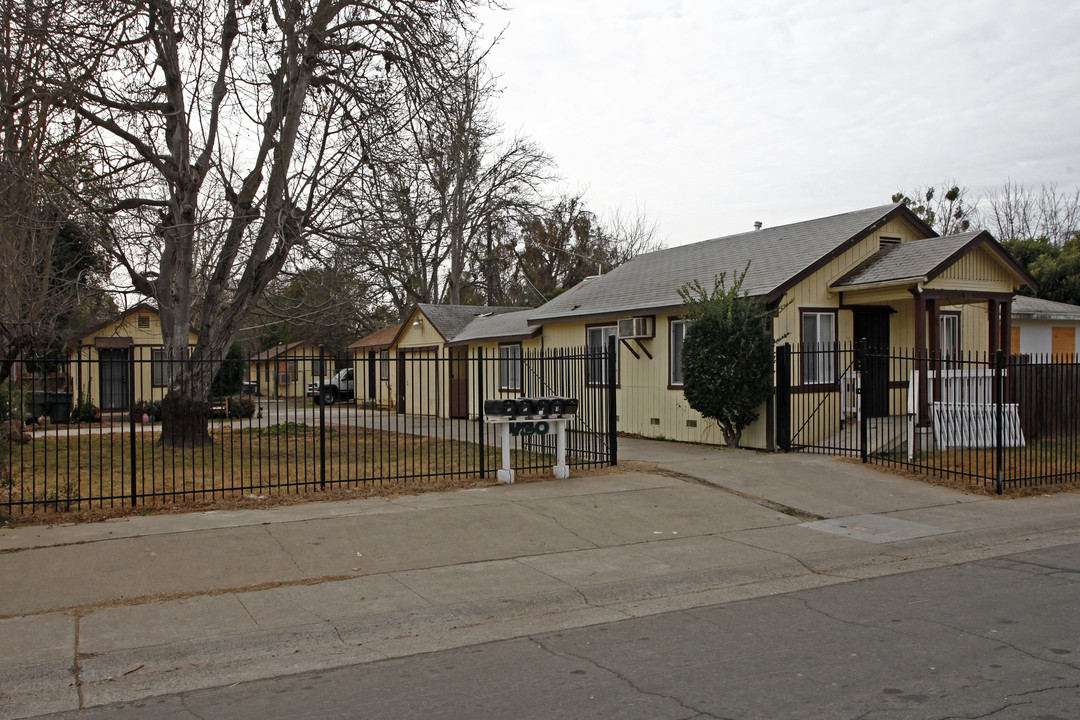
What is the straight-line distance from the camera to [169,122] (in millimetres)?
16234

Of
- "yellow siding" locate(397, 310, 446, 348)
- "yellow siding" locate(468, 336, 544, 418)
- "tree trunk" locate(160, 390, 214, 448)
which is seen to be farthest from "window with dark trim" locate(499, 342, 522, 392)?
"tree trunk" locate(160, 390, 214, 448)

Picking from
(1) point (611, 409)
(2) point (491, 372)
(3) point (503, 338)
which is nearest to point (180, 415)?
(1) point (611, 409)

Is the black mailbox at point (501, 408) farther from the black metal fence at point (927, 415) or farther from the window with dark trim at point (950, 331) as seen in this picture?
the window with dark trim at point (950, 331)

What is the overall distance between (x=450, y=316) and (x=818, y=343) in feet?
54.5

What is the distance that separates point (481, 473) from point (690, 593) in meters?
5.51

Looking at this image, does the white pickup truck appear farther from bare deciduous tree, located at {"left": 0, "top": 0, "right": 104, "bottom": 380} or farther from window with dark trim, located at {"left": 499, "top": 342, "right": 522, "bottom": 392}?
bare deciduous tree, located at {"left": 0, "top": 0, "right": 104, "bottom": 380}

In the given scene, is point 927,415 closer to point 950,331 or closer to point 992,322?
point 992,322

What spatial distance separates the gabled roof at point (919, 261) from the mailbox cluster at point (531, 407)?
7.51 metres

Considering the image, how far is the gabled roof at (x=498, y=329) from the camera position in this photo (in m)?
24.0

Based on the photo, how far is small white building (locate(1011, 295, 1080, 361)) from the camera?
864 inches

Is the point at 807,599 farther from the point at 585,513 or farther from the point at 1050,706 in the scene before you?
the point at 585,513

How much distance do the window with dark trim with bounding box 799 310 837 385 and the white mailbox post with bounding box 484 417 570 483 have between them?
613 centimetres

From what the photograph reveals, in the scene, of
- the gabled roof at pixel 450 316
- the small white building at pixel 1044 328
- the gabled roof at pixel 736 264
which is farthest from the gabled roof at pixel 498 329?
the small white building at pixel 1044 328

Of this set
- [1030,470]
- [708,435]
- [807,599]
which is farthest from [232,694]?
[708,435]
